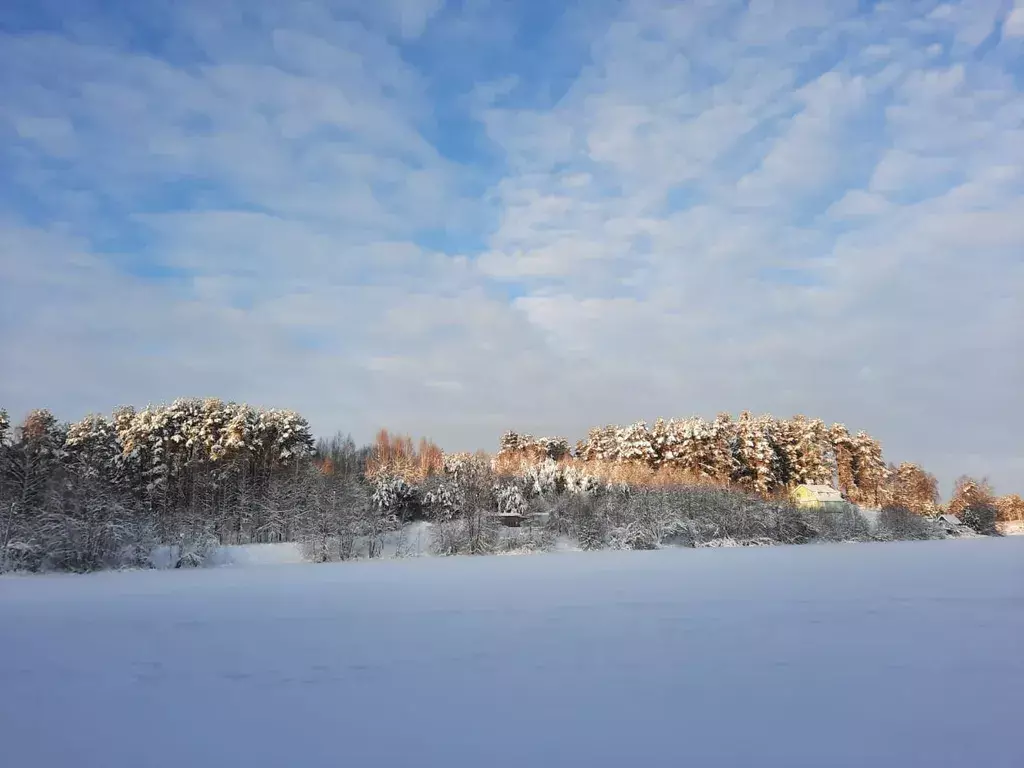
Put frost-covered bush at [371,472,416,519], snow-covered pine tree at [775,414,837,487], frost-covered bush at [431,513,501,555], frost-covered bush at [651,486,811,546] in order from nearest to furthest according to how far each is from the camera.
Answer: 1. frost-covered bush at [431,513,501,555]
2. frost-covered bush at [651,486,811,546]
3. frost-covered bush at [371,472,416,519]
4. snow-covered pine tree at [775,414,837,487]

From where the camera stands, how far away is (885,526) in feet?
128

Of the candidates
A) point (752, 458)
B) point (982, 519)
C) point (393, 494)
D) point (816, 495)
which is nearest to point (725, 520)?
point (393, 494)

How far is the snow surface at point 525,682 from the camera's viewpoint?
11.0ft

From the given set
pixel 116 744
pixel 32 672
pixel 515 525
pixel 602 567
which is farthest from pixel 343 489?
pixel 116 744

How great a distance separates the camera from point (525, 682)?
15.8ft

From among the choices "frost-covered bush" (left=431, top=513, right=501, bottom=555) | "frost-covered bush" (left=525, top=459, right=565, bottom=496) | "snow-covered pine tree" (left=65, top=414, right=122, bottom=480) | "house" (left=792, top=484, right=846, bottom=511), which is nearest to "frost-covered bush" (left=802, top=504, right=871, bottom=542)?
"house" (left=792, top=484, right=846, bottom=511)

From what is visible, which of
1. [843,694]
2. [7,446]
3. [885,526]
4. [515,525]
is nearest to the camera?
[843,694]

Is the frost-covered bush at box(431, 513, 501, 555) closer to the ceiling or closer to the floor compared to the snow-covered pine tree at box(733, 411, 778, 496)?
A: closer to the floor

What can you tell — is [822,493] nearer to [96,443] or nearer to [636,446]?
[636,446]

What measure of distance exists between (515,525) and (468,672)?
2877cm

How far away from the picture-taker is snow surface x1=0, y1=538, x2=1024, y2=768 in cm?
335

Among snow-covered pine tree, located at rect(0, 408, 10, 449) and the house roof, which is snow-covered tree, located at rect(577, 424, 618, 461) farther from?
snow-covered pine tree, located at rect(0, 408, 10, 449)

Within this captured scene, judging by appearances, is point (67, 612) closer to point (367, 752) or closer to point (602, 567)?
point (367, 752)

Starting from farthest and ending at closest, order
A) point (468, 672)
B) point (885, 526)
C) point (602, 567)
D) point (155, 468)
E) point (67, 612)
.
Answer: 1. point (885, 526)
2. point (155, 468)
3. point (602, 567)
4. point (67, 612)
5. point (468, 672)
